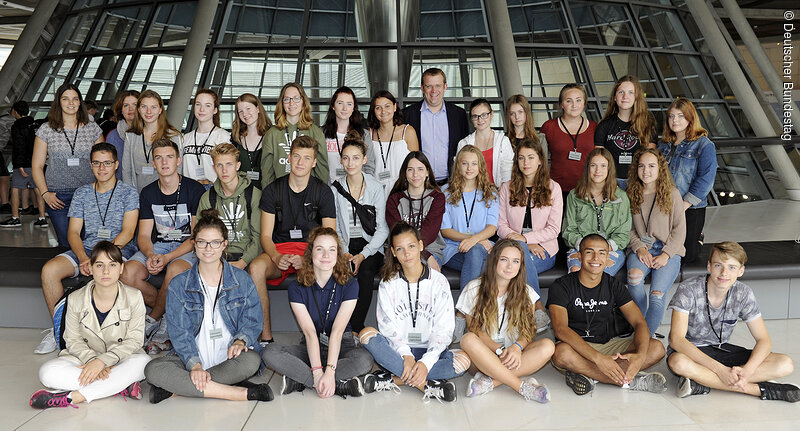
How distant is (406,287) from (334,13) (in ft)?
27.2

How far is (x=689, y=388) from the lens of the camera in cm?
398

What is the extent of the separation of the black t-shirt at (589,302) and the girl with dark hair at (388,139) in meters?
2.04

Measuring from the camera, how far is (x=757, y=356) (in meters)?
4.02

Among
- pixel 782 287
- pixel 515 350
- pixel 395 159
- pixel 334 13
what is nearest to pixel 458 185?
pixel 395 159

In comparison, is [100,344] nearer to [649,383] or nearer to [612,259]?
[649,383]

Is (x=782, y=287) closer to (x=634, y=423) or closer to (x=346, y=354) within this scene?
(x=634, y=423)

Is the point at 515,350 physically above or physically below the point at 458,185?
below

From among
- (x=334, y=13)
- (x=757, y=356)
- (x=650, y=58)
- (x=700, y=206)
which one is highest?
(x=334, y=13)

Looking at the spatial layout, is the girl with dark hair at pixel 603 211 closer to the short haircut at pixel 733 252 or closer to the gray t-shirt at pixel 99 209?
the short haircut at pixel 733 252

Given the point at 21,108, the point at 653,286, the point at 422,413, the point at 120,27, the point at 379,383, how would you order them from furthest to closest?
the point at 120,27 → the point at 21,108 → the point at 653,286 → the point at 379,383 → the point at 422,413

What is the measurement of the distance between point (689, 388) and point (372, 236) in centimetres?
261

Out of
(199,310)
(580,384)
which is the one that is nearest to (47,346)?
(199,310)

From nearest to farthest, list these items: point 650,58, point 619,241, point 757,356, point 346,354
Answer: point 757,356 < point 346,354 < point 619,241 < point 650,58

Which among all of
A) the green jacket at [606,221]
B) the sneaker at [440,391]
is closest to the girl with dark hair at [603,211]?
the green jacket at [606,221]
